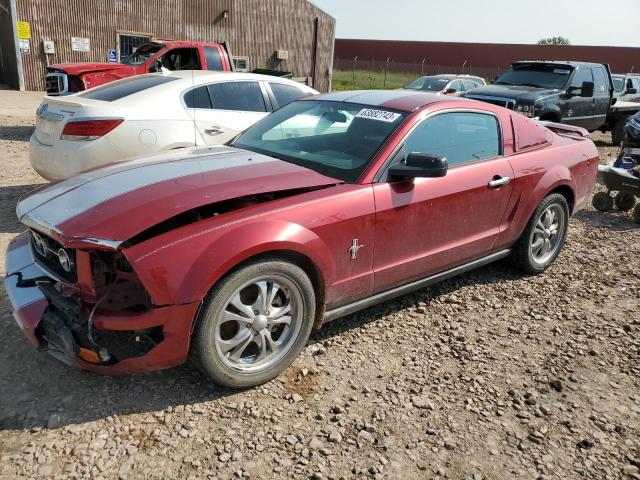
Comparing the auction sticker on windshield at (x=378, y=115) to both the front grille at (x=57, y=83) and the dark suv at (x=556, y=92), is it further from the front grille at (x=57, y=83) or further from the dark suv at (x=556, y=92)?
the front grille at (x=57, y=83)

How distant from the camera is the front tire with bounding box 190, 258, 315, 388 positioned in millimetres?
2676

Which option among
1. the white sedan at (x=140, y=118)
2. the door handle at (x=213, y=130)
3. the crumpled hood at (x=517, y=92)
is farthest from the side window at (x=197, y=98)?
the crumpled hood at (x=517, y=92)

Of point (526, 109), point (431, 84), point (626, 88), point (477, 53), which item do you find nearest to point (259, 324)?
point (526, 109)

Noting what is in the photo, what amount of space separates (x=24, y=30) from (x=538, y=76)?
1706 cm

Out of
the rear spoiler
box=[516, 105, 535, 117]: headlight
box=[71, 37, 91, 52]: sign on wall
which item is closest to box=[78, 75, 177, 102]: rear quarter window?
the rear spoiler

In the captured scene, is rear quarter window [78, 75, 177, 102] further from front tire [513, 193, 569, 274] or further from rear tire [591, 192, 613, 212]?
rear tire [591, 192, 613, 212]

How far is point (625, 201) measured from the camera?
7.11m

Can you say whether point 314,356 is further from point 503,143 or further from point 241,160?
point 503,143

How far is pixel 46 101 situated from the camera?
5.90 metres

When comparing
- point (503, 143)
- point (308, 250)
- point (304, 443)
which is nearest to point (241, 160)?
point (308, 250)

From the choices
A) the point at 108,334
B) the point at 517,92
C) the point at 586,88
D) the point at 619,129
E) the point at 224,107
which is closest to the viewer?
the point at 108,334

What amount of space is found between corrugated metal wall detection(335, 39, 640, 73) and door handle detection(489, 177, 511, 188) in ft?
135

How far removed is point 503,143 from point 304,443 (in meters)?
2.85

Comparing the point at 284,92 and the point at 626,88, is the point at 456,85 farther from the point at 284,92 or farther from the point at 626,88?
the point at 284,92
